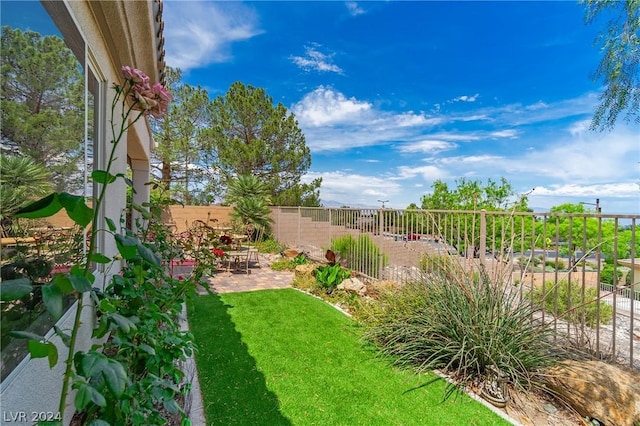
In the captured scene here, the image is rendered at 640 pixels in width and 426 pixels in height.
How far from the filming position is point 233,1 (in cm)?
536

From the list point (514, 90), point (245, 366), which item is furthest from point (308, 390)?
point (514, 90)

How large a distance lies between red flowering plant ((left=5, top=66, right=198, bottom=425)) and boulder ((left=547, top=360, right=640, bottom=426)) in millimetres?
3486

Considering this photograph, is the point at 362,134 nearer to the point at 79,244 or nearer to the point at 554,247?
the point at 554,247

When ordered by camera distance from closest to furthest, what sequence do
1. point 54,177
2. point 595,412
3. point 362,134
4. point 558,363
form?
point 54,177 → point 595,412 → point 558,363 → point 362,134

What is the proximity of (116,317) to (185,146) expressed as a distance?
19.4 m

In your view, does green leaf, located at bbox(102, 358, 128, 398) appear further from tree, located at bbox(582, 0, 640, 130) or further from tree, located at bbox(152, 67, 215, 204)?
tree, located at bbox(152, 67, 215, 204)

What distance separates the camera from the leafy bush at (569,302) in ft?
11.7

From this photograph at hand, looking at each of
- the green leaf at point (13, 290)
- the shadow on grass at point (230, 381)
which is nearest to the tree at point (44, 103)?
the green leaf at point (13, 290)

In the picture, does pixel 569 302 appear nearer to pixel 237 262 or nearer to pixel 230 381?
pixel 230 381

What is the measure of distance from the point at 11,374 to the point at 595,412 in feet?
13.8

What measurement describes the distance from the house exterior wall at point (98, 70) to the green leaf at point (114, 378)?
0.57 metres

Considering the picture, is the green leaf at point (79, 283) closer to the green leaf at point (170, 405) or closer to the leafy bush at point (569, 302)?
the green leaf at point (170, 405)

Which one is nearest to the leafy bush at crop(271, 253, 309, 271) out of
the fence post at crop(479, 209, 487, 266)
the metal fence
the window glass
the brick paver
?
the brick paver

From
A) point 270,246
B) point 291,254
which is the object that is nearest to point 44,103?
point 291,254
